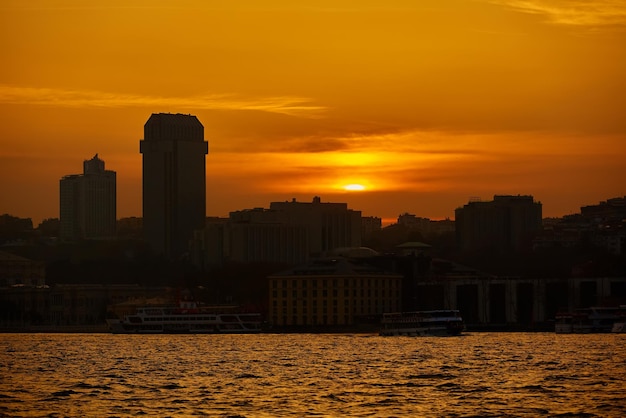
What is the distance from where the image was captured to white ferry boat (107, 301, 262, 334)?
175625mm

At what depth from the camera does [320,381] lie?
79.5m

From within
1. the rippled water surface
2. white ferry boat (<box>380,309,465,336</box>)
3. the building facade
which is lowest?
the rippled water surface

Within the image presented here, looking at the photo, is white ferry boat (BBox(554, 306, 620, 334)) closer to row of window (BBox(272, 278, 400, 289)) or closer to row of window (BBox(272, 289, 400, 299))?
row of window (BBox(272, 289, 400, 299))

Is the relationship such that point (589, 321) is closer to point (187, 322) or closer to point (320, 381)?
point (187, 322)

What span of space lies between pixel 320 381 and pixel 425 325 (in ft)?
241

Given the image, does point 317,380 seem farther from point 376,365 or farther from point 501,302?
point 501,302

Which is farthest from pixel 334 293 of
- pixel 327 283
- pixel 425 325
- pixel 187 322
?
pixel 425 325

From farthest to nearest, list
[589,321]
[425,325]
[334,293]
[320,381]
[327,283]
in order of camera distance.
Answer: [327,283] → [334,293] → [589,321] → [425,325] → [320,381]

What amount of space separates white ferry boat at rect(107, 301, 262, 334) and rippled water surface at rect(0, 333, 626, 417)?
50268 mm

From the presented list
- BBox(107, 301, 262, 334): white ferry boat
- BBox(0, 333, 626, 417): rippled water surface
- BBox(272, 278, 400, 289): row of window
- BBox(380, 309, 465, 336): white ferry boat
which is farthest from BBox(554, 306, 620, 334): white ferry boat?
BBox(0, 333, 626, 417): rippled water surface

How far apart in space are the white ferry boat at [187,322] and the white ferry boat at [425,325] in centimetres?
2270

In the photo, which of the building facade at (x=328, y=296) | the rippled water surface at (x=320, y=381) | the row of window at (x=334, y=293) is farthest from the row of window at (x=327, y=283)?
the rippled water surface at (x=320, y=381)

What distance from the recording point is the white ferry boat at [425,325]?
152m

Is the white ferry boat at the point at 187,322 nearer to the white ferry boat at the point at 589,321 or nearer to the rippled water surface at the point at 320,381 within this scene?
the white ferry boat at the point at 589,321
